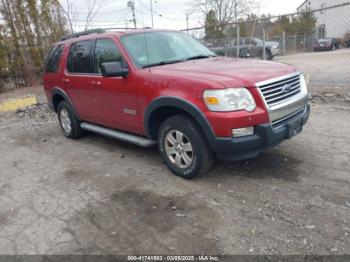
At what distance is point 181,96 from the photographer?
3.51 metres

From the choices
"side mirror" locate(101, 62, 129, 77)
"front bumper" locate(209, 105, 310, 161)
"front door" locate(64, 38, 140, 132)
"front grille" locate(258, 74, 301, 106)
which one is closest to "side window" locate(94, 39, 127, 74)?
"front door" locate(64, 38, 140, 132)

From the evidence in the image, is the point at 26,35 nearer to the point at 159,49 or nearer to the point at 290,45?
the point at 290,45

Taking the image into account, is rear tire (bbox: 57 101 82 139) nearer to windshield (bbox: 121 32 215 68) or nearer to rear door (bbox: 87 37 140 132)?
rear door (bbox: 87 37 140 132)

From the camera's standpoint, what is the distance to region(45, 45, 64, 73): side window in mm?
5785

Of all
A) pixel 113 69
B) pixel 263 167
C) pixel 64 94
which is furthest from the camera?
pixel 64 94

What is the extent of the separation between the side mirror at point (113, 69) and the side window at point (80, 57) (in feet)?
3.43

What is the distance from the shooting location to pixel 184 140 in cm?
378

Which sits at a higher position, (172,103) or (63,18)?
(63,18)

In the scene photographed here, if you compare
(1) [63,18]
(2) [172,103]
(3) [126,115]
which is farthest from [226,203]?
(1) [63,18]

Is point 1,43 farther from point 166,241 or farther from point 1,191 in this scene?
point 166,241

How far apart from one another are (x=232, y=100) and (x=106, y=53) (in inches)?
89.1

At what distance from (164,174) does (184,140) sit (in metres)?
0.64

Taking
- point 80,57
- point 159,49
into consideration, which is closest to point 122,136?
point 159,49

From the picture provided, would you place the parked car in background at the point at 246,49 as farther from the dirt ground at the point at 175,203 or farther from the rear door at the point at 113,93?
the rear door at the point at 113,93
